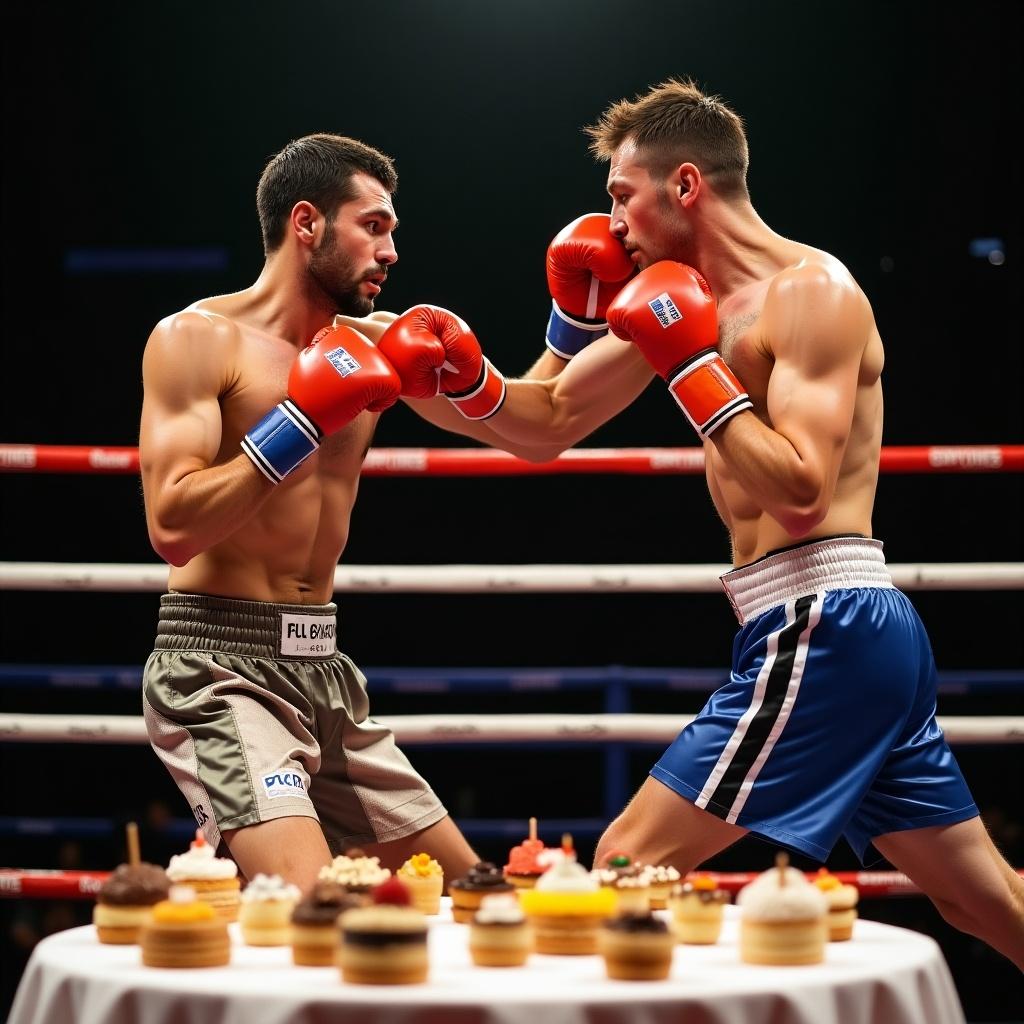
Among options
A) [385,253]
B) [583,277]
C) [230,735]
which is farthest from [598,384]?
[230,735]

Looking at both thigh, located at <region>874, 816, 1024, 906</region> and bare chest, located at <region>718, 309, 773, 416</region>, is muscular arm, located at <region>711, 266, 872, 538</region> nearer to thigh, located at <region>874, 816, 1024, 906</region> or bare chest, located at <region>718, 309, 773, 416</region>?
bare chest, located at <region>718, 309, 773, 416</region>

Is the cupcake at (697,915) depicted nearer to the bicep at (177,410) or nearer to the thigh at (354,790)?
the thigh at (354,790)

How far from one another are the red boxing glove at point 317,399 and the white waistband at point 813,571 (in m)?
0.72

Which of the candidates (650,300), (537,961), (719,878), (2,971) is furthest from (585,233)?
(2,971)

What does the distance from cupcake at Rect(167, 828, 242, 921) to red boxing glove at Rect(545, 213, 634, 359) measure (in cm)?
147

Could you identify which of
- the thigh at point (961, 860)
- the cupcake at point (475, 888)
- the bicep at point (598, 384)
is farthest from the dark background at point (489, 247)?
the cupcake at point (475, 888)

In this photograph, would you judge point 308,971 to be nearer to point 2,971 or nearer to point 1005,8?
point 2,971

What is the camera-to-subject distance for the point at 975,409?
619 cm

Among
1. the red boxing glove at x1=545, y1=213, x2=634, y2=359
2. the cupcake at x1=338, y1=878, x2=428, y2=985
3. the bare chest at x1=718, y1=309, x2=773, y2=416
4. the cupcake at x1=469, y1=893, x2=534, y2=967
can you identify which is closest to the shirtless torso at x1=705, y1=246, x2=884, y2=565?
the bare chest at x1=718, y1=309, x2=773, y2=416

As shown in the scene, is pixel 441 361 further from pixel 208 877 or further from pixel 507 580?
pixel 208 877

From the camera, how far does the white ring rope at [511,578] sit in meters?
3.06

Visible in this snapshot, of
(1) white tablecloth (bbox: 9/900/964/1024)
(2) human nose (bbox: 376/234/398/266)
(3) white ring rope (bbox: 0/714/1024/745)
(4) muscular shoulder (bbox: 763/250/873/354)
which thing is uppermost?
(2) human nose (bbox: 376/234/398/266)

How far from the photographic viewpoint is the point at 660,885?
6.47ft

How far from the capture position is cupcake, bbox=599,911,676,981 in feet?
4.96
